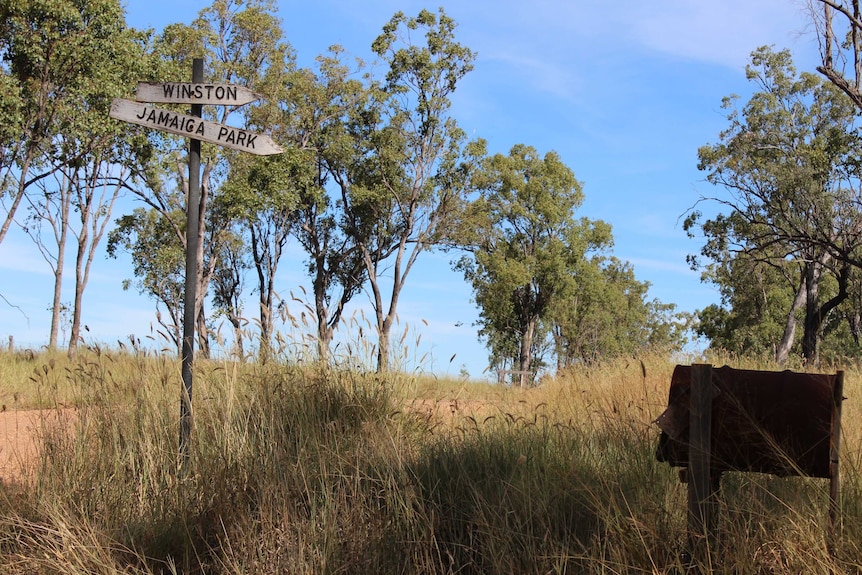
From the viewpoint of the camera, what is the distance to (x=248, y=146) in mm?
5762

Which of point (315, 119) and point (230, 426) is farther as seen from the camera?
point (315, 119)

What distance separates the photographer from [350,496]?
13.8ft

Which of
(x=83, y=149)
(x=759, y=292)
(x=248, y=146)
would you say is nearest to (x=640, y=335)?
(x=759, y=292)

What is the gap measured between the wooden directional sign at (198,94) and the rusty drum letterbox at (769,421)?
413cm

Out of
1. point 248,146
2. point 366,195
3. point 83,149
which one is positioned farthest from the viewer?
point 366,195

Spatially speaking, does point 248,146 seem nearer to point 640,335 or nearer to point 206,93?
point 206,93

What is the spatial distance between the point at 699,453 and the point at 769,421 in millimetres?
348

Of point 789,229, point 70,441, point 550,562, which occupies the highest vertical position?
point 789,229

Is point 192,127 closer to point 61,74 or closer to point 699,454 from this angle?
point 699,454

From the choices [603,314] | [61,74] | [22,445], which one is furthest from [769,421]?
[603,314]

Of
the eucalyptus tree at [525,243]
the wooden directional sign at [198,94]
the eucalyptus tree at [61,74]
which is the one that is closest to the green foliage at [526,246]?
the eucalyptus tree at [525,243]

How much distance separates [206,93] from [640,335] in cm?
5478

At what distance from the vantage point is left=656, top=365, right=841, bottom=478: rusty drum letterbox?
3.28 m

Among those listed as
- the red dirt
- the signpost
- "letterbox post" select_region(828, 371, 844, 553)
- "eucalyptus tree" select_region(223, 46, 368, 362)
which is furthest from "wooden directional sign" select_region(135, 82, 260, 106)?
"eucalyptus tree" select_region(223, 46, 368, 362)
